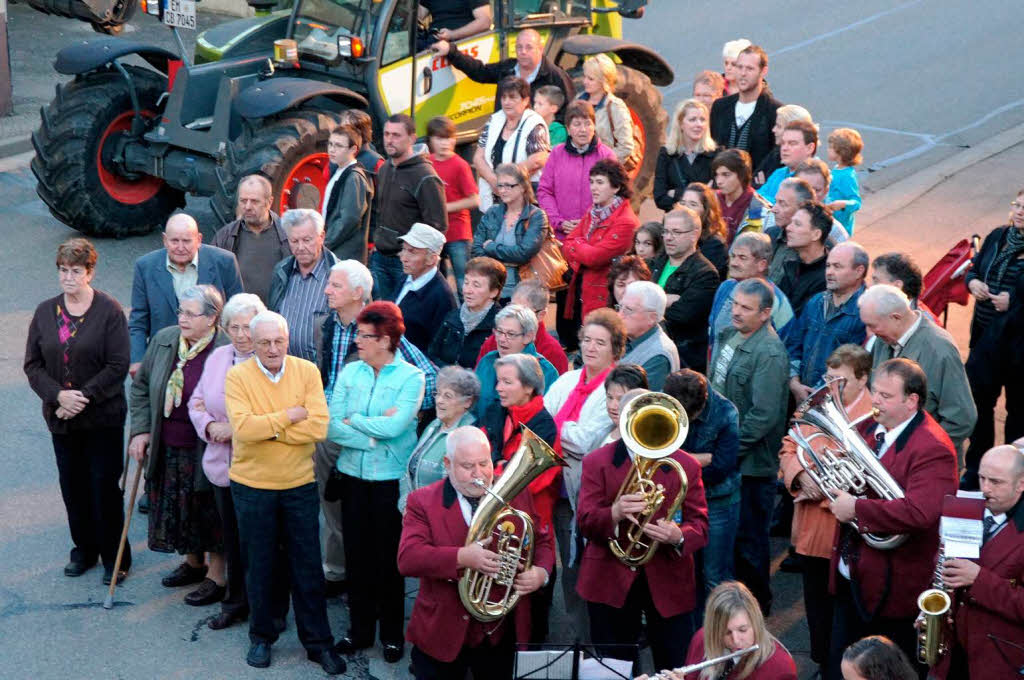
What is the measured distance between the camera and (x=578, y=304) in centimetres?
995

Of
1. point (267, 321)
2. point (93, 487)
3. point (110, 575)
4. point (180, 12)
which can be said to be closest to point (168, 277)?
point (93, 487)

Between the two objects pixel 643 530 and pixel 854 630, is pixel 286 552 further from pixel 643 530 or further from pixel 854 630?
pixel 854 630

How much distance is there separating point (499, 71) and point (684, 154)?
2335 millimetres

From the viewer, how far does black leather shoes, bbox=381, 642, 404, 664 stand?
24.2 ft

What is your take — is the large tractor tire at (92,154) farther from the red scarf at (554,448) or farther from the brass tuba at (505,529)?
the brass tuba at (505,529)

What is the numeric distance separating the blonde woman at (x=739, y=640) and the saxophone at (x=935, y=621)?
28.2 inches

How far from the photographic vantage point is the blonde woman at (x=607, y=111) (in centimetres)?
1148

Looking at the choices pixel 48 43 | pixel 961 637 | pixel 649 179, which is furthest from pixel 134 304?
pixel 48 43

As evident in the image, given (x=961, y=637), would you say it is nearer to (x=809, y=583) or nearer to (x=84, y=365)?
(x=809, y=583)

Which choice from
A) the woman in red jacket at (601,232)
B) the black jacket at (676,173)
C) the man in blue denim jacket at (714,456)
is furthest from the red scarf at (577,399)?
the black jacket at (676,173)

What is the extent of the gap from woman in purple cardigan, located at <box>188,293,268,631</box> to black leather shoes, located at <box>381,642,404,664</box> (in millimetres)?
858

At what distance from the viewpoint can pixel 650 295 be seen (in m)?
7.51

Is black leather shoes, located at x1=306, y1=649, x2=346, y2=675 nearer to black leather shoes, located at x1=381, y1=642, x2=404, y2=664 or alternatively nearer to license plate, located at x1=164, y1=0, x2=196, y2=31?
black leather shoes, located at x1=381, y1=642, x2=404, y2=664

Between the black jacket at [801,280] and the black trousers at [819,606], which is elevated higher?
the black jacket at [801,280]
